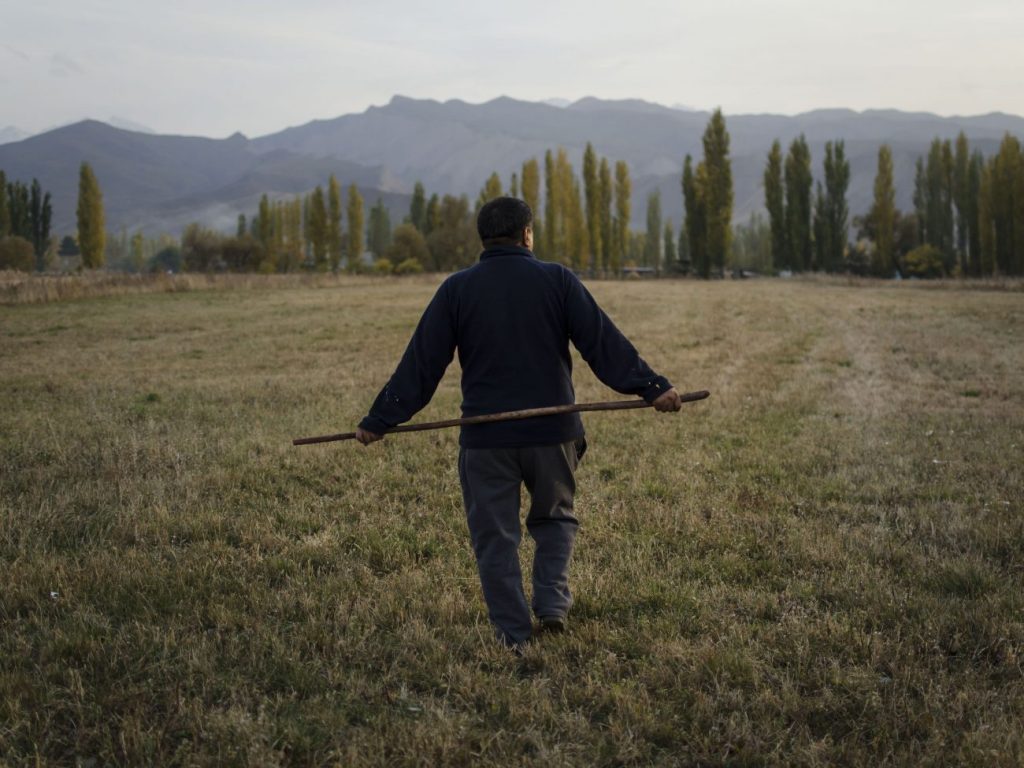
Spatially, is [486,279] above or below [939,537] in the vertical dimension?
above

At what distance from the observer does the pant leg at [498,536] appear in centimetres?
432

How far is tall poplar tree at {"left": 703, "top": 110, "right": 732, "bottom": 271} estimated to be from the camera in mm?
68688

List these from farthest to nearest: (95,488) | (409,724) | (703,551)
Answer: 1. (95,488)
2. (703,551)
3. (409,724)

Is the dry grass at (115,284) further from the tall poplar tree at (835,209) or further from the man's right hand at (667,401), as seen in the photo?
the tall poplar tree at (835,209)

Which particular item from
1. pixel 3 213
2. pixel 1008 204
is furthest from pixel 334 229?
pixel 1008 204

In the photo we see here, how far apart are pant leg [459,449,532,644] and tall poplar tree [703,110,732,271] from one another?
67815 millimetres

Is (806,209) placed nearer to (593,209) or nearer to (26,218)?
(593,209)

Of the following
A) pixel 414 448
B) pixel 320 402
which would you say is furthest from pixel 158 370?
pixel 414 448

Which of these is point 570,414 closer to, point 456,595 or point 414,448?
point 456,595

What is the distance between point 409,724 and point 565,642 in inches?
43.1

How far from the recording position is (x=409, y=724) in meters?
3.47

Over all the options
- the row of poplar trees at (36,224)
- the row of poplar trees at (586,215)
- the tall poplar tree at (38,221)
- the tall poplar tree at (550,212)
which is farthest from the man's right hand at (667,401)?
the tall poplar tree at (38,221)

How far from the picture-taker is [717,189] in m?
69.2

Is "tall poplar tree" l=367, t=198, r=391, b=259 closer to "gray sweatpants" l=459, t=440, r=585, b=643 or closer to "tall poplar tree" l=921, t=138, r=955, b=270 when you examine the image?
"tall poplar tree" l=921, t=138, r=955, b=270
